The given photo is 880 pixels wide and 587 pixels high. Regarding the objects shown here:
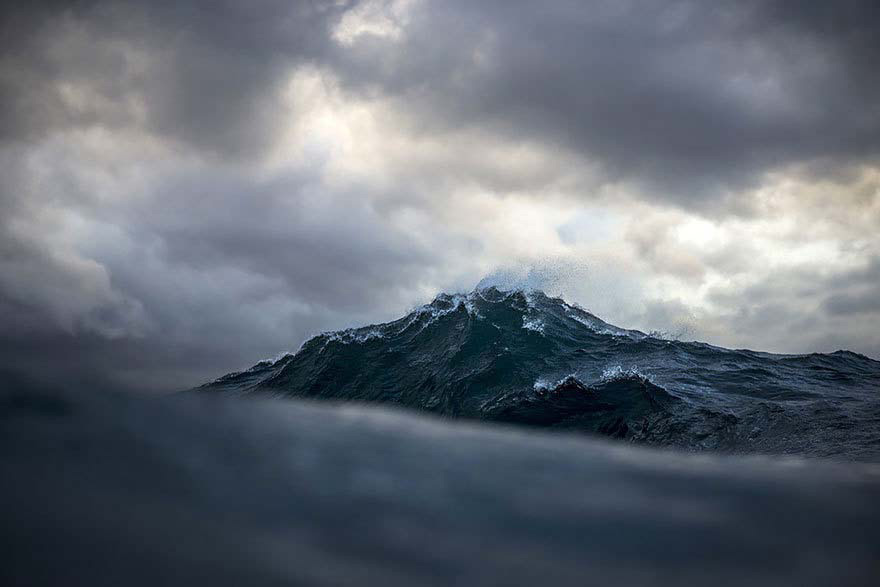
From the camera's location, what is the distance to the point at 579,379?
16.2 m

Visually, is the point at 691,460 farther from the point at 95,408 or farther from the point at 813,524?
the point at 95,408

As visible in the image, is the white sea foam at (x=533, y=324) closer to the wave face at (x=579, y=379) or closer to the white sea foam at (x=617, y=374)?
the wave face at (x=579, y=379)

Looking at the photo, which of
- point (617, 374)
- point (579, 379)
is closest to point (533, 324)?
point (579, 379)

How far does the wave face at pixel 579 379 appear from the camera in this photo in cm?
1246

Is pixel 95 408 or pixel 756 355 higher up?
pixel 756 355

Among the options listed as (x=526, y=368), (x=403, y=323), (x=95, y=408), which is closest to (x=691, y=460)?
(x=95, y=408)

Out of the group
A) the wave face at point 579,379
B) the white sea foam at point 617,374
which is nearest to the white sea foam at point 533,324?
the wave face at point 579,379

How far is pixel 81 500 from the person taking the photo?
3361 millimetres

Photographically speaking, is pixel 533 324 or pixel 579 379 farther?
pixel 533 324

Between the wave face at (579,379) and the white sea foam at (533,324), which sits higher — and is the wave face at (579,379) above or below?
below

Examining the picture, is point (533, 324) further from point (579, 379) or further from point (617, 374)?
point (617, 374)

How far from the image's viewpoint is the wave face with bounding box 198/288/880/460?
491 inches

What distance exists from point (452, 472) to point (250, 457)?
1928 millimetres

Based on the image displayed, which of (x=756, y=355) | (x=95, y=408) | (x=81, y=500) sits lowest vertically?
(x=81, y=500)
